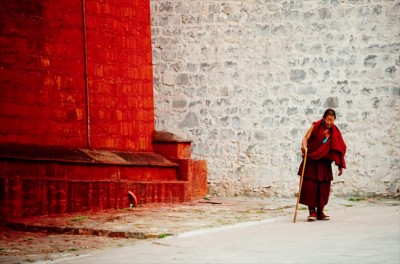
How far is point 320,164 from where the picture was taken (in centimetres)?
996

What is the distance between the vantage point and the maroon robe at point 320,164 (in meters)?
9.86

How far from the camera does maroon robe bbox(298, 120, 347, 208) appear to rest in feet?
32.3

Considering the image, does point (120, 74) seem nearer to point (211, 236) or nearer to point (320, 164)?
point (320, 164)

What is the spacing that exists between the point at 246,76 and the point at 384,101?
2333 millimetres

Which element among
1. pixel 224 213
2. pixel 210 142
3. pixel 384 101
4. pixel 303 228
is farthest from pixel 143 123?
pixel 303 228

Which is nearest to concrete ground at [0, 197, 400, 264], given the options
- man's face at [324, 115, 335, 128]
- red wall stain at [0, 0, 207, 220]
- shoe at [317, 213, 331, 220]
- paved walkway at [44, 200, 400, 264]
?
paved walkway at [44, 200, 400, 264]

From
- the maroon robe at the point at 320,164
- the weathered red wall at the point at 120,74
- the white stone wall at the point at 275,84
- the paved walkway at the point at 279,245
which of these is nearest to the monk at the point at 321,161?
the maroon robe at the point at 320,164

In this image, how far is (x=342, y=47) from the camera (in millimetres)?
12844

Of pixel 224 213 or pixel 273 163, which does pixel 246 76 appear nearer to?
pixel 273 163

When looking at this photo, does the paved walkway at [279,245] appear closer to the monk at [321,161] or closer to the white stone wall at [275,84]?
the monk at [321,161]

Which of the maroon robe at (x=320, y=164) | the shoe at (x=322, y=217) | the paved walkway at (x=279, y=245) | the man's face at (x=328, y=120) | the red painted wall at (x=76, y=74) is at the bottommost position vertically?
the shoe at (x=322, y=217)

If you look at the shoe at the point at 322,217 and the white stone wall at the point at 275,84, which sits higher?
the white stone wall at the point at 275,84

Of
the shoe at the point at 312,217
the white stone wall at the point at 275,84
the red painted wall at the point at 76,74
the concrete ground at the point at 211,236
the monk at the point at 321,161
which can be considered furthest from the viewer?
the white stone wall at the point at 275,84

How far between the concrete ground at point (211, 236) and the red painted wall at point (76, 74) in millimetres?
1370
